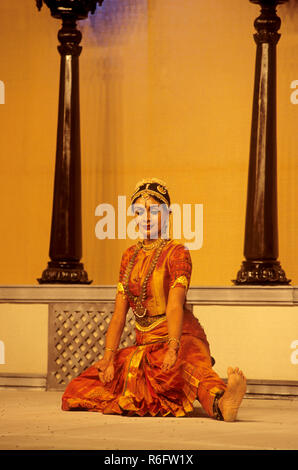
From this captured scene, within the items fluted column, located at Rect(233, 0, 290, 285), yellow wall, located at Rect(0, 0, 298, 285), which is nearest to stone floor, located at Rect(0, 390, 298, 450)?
fluted column, located at Rect(233, 0, 290, 285)

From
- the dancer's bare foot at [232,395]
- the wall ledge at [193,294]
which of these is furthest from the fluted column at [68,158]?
the dancer's bare foot at [232,395]

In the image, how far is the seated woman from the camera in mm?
5227

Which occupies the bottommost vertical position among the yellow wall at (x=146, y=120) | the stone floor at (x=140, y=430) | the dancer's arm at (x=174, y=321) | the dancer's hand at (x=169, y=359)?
the stone floor at (x=140, y=430)

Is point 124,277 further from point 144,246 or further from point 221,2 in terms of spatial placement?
point 221,2

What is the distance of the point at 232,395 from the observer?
4.94 meters

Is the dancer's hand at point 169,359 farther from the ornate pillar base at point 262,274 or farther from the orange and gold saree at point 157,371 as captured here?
the ornate pillar base at point 262,274

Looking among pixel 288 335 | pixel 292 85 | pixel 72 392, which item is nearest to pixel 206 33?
pixel 292 85

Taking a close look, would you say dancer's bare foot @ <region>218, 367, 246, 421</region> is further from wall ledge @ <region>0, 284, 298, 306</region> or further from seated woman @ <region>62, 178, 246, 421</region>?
Result: wall ledge @ <region>0, 284, 298, 306</region>

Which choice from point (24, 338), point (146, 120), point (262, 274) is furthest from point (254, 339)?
point (146, 120)

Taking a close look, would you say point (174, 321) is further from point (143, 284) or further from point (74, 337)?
point (74, 337)

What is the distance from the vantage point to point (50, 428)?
15.4ft

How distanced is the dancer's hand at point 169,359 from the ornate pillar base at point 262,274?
182 cm

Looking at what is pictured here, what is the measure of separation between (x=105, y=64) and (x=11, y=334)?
2.41 meters

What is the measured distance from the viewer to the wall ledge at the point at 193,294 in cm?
661
